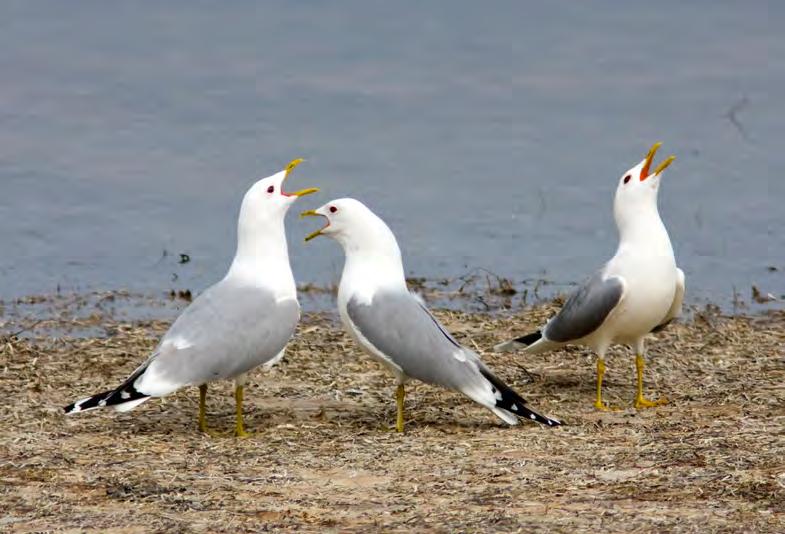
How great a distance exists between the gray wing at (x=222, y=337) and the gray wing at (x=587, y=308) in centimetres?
150

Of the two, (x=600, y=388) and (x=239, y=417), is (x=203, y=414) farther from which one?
(x=600, y=388)

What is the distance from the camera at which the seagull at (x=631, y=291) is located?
368 inches

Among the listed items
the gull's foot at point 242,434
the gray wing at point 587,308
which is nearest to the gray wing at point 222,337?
the gull's foot at point 242,434

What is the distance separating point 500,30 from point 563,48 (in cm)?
82

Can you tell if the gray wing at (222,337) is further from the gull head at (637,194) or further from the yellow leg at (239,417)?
the gull head at (637,194)

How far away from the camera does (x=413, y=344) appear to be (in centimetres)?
872

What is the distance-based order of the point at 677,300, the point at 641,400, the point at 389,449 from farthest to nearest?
1. the point at 677,300
2. the point at 641,400
3. the point at 389,449

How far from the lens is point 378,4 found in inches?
782

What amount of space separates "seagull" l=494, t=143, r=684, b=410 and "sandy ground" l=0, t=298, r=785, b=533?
0.31 meters

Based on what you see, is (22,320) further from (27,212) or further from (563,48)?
(563,48)

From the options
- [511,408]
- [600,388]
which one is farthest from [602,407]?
[511,408]

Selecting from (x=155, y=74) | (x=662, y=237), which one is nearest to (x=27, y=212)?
(x=155, y=74)

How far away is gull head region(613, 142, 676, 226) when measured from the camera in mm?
9555

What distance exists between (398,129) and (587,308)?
7228 mm
